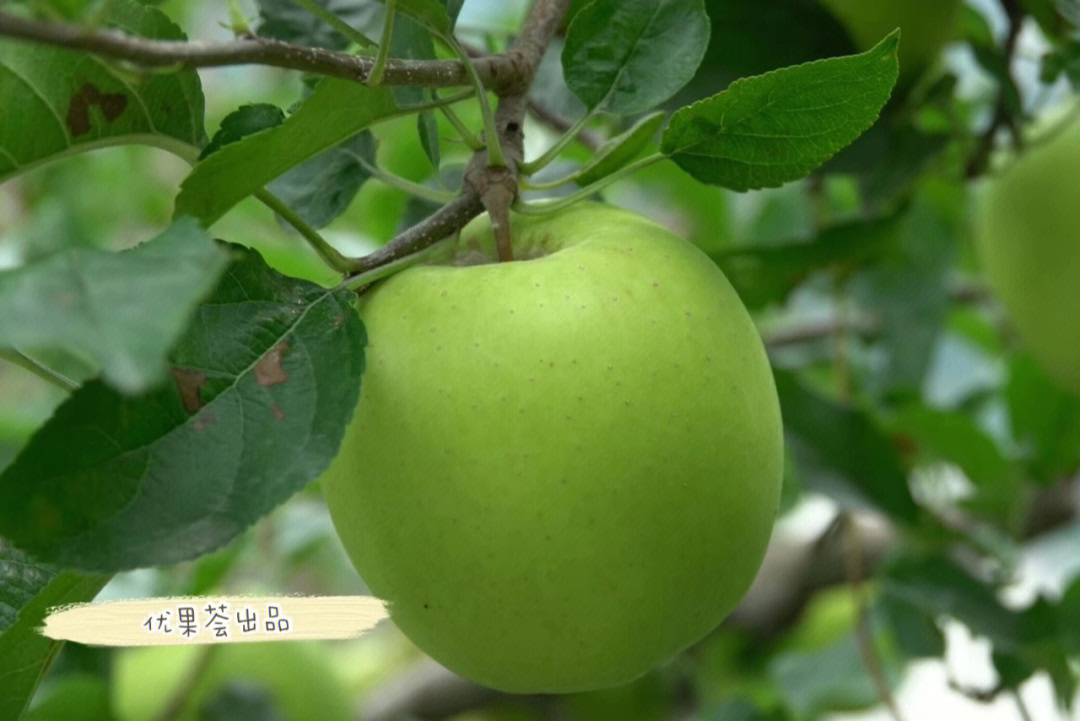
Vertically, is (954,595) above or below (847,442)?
below

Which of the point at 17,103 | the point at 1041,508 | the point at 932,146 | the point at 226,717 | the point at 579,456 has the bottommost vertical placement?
the point at 1041,508

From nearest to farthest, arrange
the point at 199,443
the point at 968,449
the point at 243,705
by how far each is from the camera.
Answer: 1. the point at 199,443
2. the point at 243,705
3. the point at 968,449

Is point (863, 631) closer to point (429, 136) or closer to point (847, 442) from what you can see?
point (847, 442)

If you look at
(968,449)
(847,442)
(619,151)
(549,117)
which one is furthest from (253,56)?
(968,449)

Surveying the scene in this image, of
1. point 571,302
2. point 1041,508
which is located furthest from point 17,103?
point 1041,508

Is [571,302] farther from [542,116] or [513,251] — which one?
[542,116]

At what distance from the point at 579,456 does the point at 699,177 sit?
13cm

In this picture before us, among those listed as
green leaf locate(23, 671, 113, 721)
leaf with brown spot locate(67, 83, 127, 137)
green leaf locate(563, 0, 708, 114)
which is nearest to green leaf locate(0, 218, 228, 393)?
leaf with brown spot locate(67, 83, 127, 137)

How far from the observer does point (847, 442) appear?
83 cm

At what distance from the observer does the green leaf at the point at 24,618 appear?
423 mm

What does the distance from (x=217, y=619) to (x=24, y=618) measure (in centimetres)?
7

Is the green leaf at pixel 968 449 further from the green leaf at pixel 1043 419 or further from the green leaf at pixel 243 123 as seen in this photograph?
the green leaf at pixel 243 123

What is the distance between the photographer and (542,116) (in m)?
0.69

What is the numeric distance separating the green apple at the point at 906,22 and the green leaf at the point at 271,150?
386 millimetres
